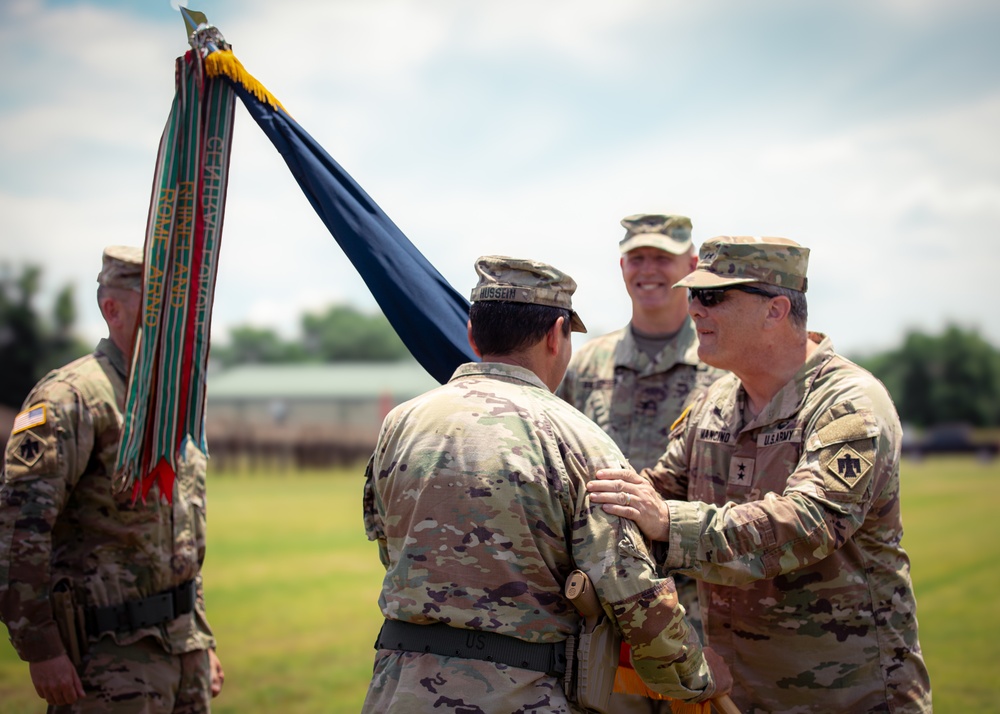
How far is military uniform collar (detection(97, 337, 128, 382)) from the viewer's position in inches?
159

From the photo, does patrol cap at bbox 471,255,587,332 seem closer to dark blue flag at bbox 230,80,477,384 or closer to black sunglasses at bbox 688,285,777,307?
black sunglasses at bbox 688,285,777,307

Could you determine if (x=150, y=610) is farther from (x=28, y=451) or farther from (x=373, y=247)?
(x=373, y=247)

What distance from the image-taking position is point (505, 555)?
249 cm

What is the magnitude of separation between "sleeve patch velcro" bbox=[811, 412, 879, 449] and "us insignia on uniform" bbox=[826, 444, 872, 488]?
0.15 feet

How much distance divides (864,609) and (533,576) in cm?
131

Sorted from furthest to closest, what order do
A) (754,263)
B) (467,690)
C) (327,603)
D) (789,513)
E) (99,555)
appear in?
(327,603) → (99,555) → (754,263) → (789,513) → (467,690)

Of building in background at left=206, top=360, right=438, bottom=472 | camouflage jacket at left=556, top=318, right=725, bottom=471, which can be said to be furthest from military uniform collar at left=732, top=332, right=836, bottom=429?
building in background at left=206, top=360, right=438, bottom=472

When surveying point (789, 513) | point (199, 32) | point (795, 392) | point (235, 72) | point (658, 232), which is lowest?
point (789, 513)

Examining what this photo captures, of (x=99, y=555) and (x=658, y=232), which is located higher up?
(x=658, y=232)

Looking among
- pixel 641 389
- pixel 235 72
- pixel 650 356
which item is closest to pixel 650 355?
pixel 650 356

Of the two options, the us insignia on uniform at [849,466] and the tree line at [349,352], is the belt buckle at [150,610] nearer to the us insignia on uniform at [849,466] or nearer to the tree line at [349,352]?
the us insignia on uniform at [849,466]

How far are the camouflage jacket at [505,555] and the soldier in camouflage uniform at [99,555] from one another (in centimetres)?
166

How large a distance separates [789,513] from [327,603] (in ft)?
31.8

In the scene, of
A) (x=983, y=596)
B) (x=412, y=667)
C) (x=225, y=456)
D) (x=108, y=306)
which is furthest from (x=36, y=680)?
(x=225, y=456)
